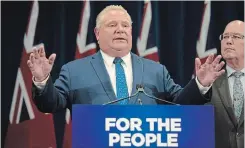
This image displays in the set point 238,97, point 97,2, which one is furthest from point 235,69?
point 97,2

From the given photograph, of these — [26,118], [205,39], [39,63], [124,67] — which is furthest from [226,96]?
[26,118]

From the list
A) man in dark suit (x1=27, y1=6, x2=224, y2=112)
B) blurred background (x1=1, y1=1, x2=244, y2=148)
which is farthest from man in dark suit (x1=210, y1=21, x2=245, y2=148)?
blurred background (x1=1, y1=1, x2=244, y2=148)

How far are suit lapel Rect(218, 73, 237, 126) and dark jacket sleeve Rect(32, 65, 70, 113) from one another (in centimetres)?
88

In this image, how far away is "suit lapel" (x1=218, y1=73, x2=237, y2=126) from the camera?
2.52 meters

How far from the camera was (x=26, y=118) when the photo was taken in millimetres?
3760

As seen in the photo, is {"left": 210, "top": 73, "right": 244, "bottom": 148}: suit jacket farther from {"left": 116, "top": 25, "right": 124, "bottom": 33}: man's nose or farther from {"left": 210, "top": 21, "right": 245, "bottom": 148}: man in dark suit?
{"left": 116, "top": 25, "right": 124, "bottom": 33}: man's nose

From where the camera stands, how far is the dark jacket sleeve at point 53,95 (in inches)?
80.3

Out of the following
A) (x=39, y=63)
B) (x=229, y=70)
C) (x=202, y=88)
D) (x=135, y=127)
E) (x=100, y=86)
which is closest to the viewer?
(x=135, y=127)

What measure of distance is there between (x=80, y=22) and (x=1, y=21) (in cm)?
66

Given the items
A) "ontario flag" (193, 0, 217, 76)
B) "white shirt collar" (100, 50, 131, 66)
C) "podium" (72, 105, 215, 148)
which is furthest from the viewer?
"ontario flag" (193, 0, 217, 76)

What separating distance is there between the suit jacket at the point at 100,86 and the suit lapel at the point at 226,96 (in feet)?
1.20

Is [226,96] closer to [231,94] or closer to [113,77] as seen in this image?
[231,94]

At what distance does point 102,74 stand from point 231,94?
81cm

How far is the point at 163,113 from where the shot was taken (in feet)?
5.88
